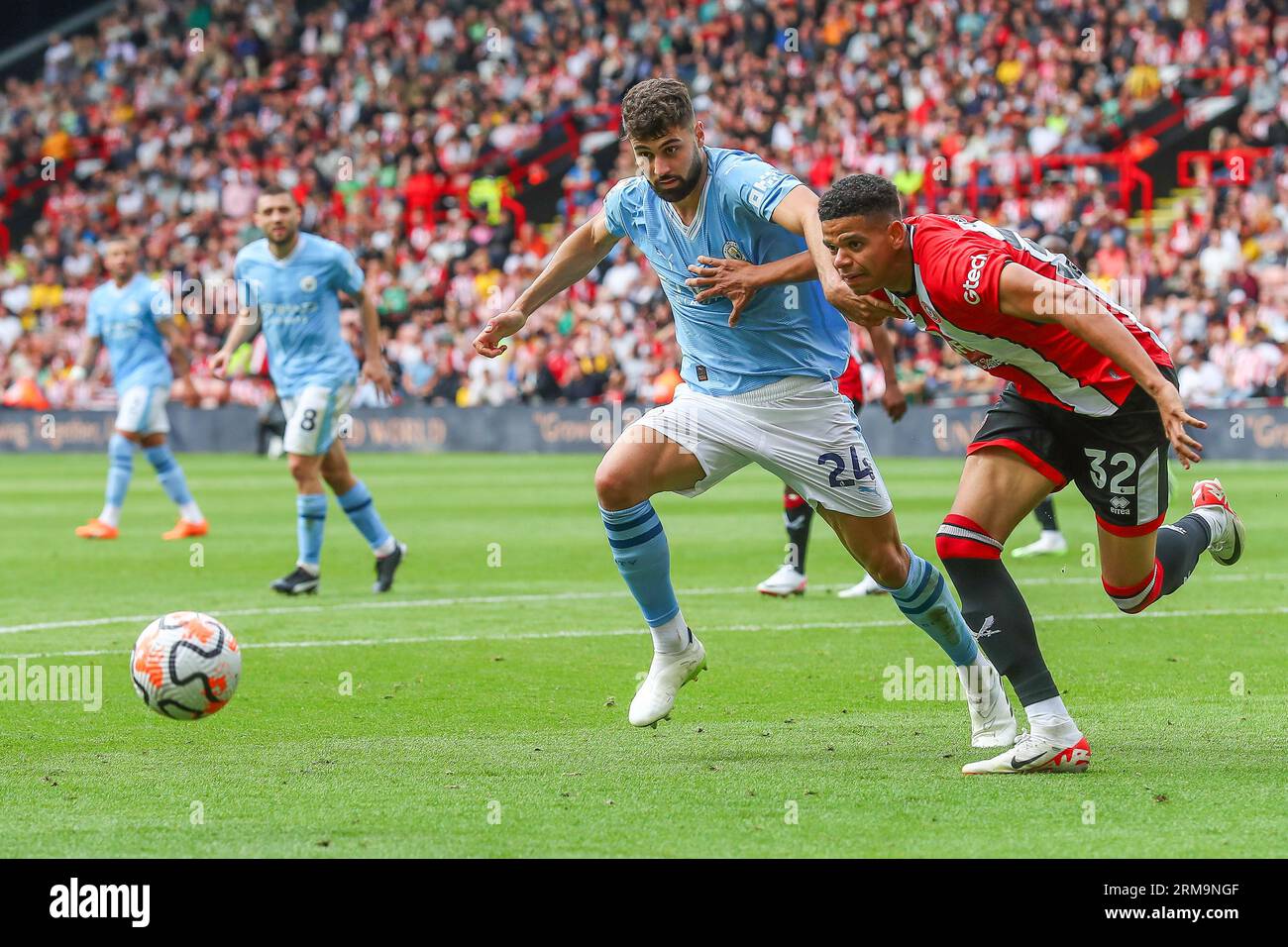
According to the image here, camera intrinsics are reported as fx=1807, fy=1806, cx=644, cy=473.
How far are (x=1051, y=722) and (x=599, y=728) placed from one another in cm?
170

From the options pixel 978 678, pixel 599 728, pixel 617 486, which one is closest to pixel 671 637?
pixel 599 728

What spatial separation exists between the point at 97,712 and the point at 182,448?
86.3 feet

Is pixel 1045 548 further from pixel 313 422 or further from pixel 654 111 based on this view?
pixel 654 111

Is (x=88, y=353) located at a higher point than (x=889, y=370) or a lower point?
higher

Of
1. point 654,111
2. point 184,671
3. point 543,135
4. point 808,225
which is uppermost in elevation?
point 543,135

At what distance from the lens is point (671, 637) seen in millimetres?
6582

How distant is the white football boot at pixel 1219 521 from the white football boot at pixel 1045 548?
565 centimetres

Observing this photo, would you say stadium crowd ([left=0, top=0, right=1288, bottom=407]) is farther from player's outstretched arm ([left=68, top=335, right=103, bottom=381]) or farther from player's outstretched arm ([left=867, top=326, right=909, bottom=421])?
player's outstretched arm ([left=867, top=326, right=909, bottom=421])

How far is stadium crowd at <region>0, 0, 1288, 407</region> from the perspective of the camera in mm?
26703

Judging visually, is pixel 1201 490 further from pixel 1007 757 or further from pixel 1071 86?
pixel 1071 86

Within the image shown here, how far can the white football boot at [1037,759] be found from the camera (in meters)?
5.63

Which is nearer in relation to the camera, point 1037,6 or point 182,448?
point 1037,6

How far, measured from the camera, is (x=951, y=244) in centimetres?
564
